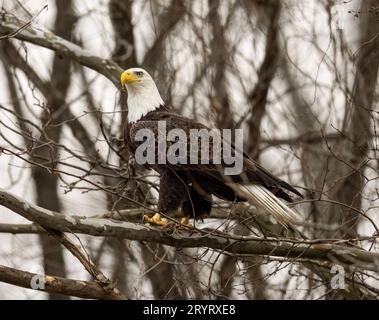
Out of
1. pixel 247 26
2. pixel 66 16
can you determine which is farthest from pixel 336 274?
pixel 66 16

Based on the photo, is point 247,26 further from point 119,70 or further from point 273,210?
point 273,210

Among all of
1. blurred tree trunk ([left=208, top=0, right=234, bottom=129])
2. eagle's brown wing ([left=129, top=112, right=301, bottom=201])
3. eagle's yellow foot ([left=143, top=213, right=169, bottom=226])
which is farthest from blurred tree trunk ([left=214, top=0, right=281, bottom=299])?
eagle's yellow foot ([left=143, top=213, right=169, bottom=226])

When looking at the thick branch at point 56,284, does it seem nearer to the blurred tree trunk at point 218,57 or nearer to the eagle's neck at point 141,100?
the eagle's neck at point 141,100

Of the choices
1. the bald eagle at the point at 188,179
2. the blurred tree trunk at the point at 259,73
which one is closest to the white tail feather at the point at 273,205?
the bald eagle at the point at 188,179

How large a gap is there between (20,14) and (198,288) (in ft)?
13.3

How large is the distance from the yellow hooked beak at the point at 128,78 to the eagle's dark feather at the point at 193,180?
347 mm

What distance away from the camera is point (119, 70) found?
7566 millimetres

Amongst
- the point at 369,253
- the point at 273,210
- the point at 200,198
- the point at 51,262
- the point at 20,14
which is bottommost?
the point at 369,253

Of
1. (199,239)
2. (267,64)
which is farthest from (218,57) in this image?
(199,239)

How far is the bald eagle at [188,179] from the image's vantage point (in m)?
6.09

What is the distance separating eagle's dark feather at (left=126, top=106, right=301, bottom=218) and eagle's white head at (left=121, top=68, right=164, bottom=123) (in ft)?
0.37

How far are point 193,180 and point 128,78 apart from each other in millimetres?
1171

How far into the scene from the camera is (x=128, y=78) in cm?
727

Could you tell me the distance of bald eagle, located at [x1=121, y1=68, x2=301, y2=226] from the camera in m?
6.09
